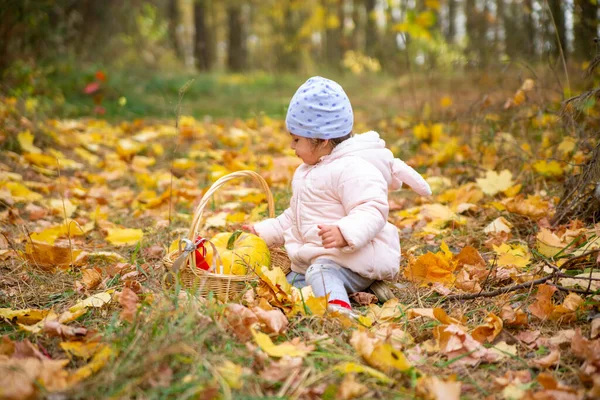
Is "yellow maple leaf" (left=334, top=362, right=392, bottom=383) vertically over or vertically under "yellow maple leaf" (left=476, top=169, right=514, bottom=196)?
under

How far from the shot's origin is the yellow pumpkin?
2.22m

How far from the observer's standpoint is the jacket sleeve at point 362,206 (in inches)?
79.7

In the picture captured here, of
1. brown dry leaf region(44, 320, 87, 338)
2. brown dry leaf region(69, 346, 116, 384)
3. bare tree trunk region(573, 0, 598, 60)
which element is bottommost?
brown dry leaf region(44, 320, 87, 338)

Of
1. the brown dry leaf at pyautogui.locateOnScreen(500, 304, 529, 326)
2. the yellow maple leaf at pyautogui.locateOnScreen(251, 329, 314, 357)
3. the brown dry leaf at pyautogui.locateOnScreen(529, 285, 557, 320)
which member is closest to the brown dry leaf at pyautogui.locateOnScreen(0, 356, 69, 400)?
the yellow maple leaf at pyautogui.locateOnScreen(251, 329, 314, 357)

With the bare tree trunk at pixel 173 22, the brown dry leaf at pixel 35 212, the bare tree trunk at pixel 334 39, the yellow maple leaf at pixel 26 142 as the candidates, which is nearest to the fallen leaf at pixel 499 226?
the brown dry leaf at pixel 35 212

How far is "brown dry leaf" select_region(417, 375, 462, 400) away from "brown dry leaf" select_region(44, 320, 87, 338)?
1.03 metres

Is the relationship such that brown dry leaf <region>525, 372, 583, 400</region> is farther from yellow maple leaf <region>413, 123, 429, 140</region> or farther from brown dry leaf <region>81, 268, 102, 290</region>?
yellow maple leaf <region>413, 123, 429, 140</region>

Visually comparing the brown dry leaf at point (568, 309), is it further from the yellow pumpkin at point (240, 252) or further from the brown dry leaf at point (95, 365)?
the brown dry leaf at point (95, 365)

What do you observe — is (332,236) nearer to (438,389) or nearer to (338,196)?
(338,196)

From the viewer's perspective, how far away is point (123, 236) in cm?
286

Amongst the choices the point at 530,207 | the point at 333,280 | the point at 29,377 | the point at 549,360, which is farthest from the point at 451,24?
the point at 29,377

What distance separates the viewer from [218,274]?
1992mm

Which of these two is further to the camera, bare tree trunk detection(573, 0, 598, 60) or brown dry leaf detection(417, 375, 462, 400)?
bare tree trunk detection(573, 0, 598, 60)

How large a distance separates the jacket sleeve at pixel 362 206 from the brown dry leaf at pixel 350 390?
0.67 metres
